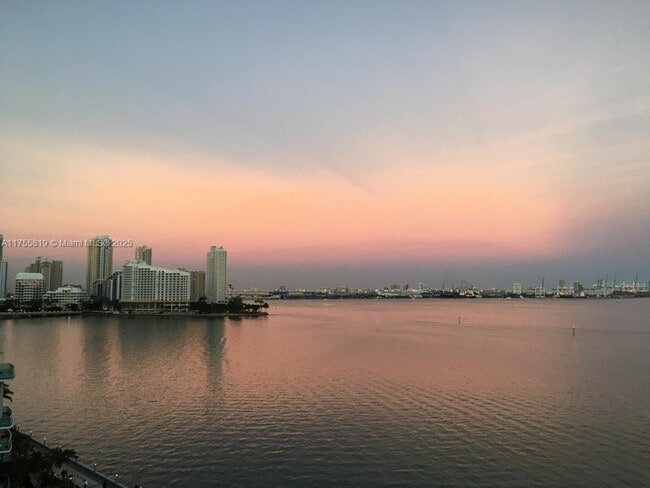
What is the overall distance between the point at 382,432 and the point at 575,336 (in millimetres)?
23534

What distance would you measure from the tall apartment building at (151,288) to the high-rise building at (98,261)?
1768 centimetres

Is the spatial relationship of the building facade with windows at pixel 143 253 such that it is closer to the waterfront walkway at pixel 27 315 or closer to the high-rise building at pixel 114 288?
the high-rise building at pixel 114 288

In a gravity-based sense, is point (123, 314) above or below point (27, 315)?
below

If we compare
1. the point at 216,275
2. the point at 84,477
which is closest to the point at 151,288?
the point at 216,275

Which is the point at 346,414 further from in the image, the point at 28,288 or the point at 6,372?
the point at 28,288

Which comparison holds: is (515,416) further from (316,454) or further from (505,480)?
(316,454)

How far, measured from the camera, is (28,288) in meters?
67.3

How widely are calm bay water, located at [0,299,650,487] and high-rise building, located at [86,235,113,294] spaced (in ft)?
192

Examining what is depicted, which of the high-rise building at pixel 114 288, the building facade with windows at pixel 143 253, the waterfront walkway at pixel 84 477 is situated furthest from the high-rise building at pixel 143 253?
the waterfront walkway at pixel 84 477

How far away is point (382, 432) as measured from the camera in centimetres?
1034

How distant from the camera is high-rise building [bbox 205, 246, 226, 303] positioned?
246 feet

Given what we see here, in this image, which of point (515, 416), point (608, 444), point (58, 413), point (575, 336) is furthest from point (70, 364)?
point (575, 336)

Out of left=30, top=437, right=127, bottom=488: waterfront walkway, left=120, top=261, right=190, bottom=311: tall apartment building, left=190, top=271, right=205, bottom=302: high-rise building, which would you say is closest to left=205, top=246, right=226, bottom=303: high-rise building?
A: left=190, top=271, right=205, bottom=302: high-rise building

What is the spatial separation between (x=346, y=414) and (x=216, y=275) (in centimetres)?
6603
